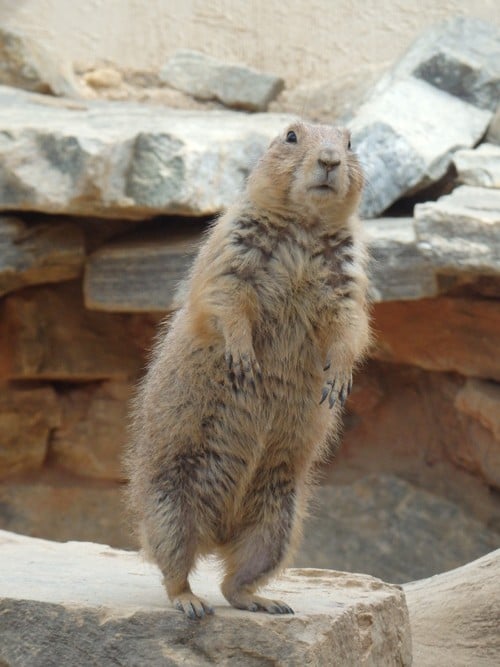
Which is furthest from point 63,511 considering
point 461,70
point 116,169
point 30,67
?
point 461,70

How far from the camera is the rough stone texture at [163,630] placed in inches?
163

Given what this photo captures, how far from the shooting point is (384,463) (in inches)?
383

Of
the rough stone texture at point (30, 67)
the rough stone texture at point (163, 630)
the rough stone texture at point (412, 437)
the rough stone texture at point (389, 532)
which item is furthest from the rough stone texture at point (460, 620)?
the rough stone texture at point (30, 67)

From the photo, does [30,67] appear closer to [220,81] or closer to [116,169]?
[220,81]

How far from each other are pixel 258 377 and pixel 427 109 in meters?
5.07

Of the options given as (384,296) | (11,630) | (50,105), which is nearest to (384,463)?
(384,296)

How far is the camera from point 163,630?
4.20 m

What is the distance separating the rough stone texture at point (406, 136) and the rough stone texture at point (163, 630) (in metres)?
4.35

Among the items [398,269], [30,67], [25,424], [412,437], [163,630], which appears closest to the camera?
[163,630]

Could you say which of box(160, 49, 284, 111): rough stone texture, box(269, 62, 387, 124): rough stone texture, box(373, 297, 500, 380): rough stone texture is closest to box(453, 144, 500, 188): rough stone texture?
box(373, 297, 500, 380): rough stone texture

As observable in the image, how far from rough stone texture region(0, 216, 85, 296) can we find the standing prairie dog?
4081 mm

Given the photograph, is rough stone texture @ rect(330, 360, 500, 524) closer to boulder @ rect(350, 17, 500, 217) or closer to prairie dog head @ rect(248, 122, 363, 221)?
boulder @ rect(350, 17, 500, 217)

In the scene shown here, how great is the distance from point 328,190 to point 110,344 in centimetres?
572

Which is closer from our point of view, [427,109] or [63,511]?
[427,109]
